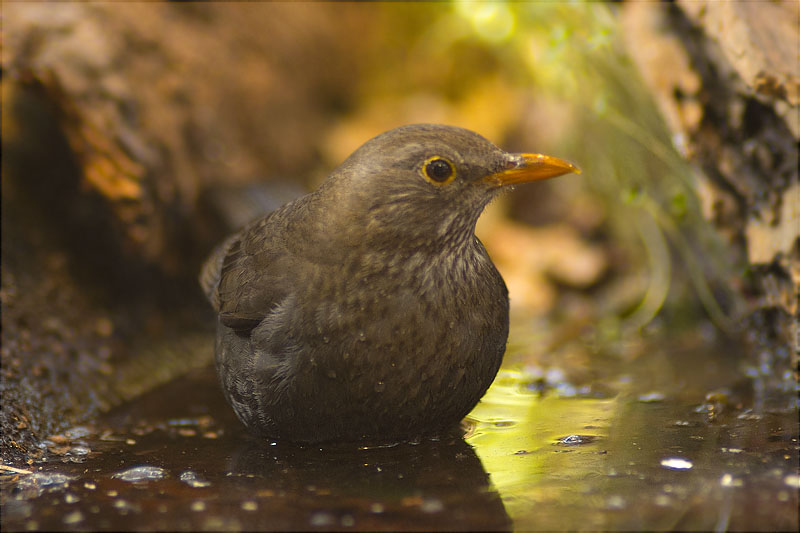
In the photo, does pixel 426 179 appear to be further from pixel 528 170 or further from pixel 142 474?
pixel 142 474

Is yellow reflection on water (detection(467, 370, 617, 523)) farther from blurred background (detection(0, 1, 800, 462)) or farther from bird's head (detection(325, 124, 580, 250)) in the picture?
bird's head (detection(325, 124, 580, 250))

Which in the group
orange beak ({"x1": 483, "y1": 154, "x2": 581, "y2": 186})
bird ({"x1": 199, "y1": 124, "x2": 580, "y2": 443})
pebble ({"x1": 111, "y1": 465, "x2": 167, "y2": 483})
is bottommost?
pebble ({"x1": 111, "y1": 465, "x2": 167, "y2": 483})

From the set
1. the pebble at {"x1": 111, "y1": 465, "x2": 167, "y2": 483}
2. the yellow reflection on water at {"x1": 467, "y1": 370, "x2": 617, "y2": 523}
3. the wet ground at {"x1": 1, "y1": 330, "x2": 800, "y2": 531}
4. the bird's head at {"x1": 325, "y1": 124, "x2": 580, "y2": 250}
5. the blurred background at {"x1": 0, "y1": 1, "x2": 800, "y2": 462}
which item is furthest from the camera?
the blurred background at {"x1": 0, "y1": 1, "x2": 800, "y2": 462}

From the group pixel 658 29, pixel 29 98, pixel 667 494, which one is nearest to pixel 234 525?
pixel 667 494

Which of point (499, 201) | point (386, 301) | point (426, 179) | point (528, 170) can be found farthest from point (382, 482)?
point (499, 201)

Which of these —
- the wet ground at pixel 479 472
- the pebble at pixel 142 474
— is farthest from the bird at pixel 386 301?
the pebble at pixel 142 474

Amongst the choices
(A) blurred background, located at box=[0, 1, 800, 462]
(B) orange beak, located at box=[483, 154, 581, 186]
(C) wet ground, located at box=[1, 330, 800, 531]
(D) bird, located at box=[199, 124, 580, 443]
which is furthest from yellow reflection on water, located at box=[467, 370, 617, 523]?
(B) orange beak, located at box=[483, 154, 581, 186]
